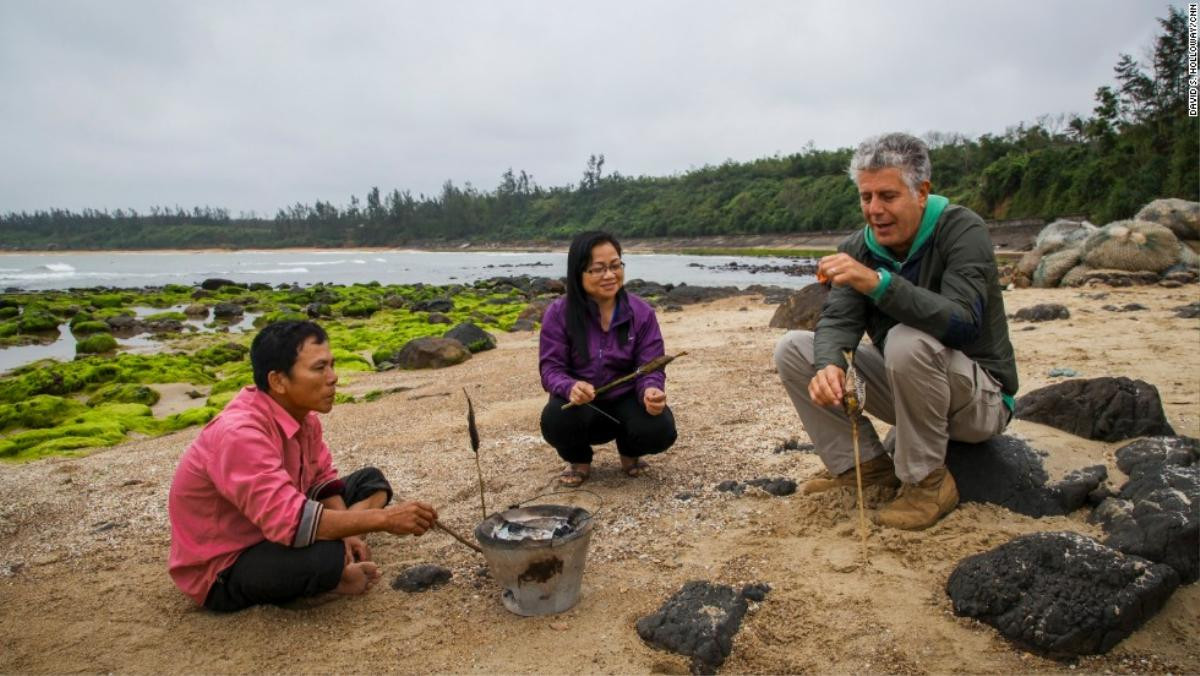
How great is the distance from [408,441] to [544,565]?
340 centimetres

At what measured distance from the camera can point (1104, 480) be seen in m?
3.46

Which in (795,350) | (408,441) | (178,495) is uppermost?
(795,350)

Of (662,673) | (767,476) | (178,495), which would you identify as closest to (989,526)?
(767,476)

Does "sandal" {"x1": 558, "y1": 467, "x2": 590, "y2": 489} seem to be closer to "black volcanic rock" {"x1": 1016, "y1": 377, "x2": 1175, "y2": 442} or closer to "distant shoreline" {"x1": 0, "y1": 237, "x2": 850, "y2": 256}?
"black volcanic rock" {"x1": 1016, "y1": 377, "x2": 1175, "y2": 442}

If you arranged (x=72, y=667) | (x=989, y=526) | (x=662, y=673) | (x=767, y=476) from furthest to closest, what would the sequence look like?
(x=767, y=476)
(x=989, y=526)
(x=72, y=667)
(x=662, y=673)

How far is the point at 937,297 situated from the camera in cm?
298

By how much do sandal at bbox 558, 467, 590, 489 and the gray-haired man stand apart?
4.87 feet

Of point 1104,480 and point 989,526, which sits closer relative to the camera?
point 989,526

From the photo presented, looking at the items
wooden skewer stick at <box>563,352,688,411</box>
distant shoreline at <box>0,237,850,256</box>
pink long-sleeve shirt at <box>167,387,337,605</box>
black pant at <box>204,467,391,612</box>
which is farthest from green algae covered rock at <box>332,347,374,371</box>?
distant shoreline at <box>0,237,850,256</box>

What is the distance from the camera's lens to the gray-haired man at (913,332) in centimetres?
302

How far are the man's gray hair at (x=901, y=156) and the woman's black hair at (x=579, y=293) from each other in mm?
1471

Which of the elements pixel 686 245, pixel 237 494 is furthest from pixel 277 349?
pixel 686 245

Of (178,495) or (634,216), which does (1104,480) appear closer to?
(178,495)

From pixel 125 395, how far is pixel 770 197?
6592cm
